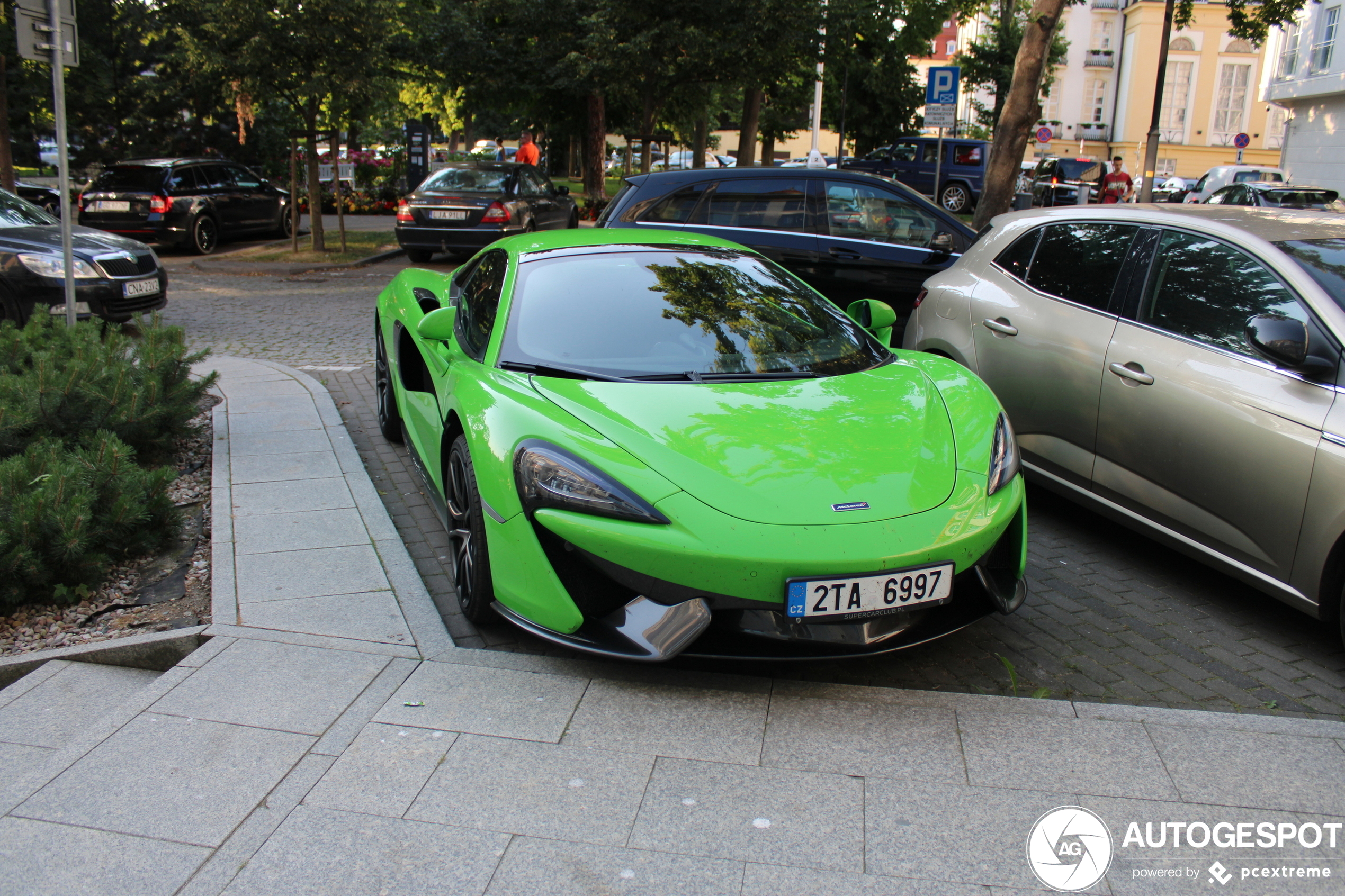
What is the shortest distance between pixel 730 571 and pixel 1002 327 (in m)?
2.87

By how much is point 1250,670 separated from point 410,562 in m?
3.18

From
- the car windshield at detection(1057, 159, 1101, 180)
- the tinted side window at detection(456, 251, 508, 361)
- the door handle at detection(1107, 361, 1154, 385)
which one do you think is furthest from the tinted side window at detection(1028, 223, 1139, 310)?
the car windshield at detection(1057, 159, 1101, 180)

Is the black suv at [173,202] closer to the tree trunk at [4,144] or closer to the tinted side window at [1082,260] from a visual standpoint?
the tree trunk at [4,144]

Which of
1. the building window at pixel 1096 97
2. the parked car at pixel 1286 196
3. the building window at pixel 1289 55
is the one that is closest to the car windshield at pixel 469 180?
the parked car at pixel 1286 196

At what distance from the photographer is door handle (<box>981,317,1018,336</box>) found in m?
5.08

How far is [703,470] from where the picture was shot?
123 inches

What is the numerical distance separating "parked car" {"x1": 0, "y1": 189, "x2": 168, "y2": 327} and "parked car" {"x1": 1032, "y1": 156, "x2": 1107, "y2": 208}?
21965 millimetres

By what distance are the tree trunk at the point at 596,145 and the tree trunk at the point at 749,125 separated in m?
3.32

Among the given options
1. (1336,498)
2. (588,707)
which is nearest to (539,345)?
(588,707)

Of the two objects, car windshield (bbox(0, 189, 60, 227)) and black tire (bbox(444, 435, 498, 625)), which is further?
car windshield (bbox(0, 189, 60, 227))

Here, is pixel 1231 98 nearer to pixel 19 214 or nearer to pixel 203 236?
pixel 203 236

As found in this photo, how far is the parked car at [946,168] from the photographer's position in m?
28.8

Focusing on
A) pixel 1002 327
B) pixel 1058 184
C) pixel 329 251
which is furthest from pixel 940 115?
pixel 1058 184

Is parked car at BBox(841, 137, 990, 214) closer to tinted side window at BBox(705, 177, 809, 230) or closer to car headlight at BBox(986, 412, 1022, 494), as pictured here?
tinted side window at BBox(705, 177, 809, 230)
